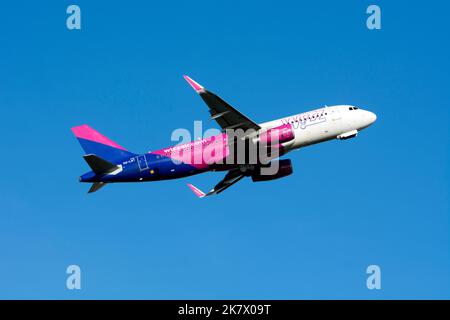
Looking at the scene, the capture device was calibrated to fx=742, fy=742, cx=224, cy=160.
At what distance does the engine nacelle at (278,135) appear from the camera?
225 ft

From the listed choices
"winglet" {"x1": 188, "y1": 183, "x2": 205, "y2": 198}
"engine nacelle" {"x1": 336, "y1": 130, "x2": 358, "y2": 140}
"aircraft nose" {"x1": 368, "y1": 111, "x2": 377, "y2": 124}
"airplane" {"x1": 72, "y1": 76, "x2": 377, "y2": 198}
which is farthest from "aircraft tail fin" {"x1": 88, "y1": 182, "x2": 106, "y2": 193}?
"aircraft nose" {"x1": 368, "y1": 111, "x2": 377, "y2": 124}

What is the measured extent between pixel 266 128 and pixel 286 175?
796 cm

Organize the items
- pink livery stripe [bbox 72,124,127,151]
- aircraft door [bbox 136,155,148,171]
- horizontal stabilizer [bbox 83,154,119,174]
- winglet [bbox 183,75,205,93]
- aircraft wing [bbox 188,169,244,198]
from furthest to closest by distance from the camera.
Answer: aircraft wing [bbox 188,169,244,198] → pink livery stripe [bbox 72,124,127,151] → aircraft door [bbox 136,155,148,171] → horizontal stabilizer [bbox 83,154,119,174] → winglet [bbox 183,75,205,93]

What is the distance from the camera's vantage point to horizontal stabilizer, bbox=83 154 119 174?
6662 cm

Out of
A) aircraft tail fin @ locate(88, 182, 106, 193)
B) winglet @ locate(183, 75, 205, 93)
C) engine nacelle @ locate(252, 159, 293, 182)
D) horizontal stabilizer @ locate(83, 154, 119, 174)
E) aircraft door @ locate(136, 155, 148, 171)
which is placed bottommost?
aircraft tail fin @ locate(88, 182, 106, 193)

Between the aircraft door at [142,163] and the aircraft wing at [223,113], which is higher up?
the aircraft wing at [223,113]

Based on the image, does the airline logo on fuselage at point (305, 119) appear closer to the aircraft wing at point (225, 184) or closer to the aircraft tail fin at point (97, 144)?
the aircraft wing at point (225, 184)

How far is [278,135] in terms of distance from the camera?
68500mm

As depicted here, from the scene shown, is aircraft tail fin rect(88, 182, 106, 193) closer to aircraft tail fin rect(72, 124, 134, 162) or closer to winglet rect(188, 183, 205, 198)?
aircraft tail fin rect(72, 124, 134, 162)

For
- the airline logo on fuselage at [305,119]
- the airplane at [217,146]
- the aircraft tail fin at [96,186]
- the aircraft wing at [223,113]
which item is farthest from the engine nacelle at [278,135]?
the aircraft tail fin at [96,186]

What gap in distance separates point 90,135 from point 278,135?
1838 cm

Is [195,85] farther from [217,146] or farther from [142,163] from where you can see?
[142,163]

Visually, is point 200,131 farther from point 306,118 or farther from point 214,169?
point 306,118

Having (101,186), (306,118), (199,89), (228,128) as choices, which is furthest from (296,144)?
(101,186)
